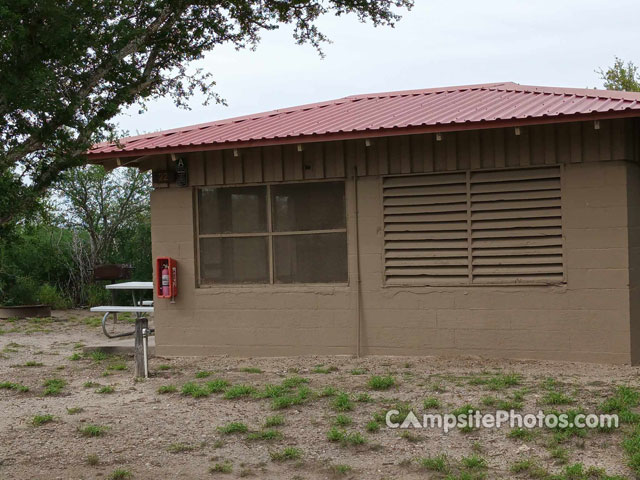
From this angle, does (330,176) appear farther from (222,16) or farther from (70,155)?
(222,16)

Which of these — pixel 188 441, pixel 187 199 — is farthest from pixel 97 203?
pixel 188 441

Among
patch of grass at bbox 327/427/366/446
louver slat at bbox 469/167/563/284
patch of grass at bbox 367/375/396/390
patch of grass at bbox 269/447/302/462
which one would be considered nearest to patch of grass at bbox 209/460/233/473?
patch of grass at bbox 269/447/302/462

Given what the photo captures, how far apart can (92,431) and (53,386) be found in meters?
2.15

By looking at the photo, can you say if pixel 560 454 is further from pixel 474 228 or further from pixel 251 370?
pixel 251 370

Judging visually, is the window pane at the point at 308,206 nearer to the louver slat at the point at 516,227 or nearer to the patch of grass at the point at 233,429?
the louver slat at the point at 516,227

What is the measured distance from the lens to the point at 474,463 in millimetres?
5863

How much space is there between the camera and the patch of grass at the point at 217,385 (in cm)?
825

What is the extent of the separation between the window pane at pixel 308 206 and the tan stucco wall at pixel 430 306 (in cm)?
21

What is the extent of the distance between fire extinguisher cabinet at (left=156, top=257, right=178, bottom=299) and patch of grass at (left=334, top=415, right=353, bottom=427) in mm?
4271

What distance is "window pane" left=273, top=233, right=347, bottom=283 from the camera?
10188 mm

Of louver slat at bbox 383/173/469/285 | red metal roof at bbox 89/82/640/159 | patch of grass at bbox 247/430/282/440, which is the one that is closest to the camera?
patch of grass at bbox 247/430/282/440

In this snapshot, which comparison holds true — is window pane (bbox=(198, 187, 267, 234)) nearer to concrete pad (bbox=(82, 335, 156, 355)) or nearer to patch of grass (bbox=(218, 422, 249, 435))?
concrete pad (bbox=(82, 335, 156, 355))

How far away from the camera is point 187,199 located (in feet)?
35.2

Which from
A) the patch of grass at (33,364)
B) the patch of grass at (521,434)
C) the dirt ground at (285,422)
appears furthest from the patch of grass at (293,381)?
the patch of grass at (33,364)
